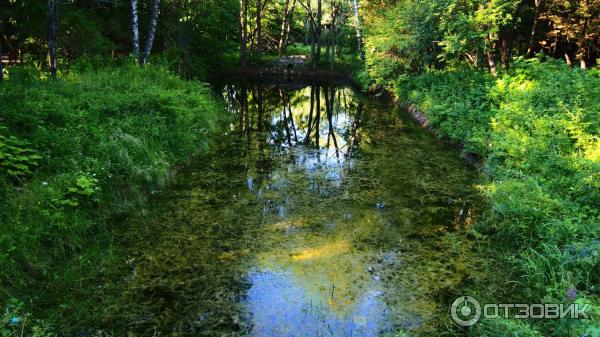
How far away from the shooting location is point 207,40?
1192 inches

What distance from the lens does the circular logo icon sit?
494 centimetres

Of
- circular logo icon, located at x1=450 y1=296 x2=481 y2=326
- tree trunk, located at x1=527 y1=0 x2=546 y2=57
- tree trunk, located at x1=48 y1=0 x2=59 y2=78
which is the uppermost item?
tree trunk, located at x1=527 y1=0 x2=546 y2=57

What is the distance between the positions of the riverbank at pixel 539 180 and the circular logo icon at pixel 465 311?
8.0 inches

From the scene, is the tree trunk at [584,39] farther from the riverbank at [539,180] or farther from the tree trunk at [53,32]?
the tree trunk at [53,32]

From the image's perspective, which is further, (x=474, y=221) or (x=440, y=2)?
(x=440, y=2)

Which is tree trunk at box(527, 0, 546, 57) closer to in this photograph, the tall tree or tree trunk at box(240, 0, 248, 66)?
tree trunk at box(240, 0, 248, 66)

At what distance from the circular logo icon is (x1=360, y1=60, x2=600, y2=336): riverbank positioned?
0.20 metres

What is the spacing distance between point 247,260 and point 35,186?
3.27m

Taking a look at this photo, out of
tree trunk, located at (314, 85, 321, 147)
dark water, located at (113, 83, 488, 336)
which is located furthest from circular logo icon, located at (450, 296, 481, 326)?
tree trunk, located at (314, 85, 321, 147)

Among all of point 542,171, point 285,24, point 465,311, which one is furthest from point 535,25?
point 285,24

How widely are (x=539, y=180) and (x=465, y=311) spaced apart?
11.6ft

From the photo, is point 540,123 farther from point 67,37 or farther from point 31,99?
point 67,37

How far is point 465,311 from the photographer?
5129 mm

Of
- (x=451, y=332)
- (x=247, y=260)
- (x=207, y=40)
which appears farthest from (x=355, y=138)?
(x=207, y=40)
